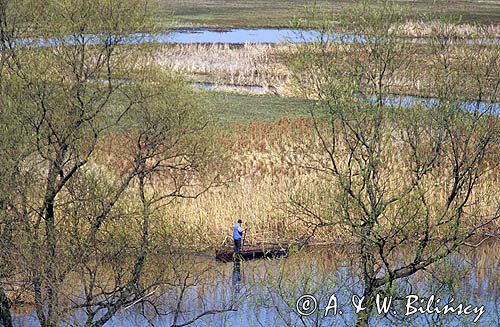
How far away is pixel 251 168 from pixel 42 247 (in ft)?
29.9

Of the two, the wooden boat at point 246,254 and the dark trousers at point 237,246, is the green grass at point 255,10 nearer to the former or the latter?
the wooden boat at point 246,254

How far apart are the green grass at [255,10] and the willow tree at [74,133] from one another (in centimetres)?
3798

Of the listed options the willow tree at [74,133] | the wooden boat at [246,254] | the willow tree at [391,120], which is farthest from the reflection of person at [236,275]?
the willow tree at [391,120]

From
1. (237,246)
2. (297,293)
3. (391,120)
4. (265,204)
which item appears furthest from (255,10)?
(297,293)

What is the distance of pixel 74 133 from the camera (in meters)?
15.1

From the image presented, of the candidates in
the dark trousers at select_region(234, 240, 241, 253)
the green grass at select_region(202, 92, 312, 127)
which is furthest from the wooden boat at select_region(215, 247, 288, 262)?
the green grass at select_region(202, 92, 312, 127)

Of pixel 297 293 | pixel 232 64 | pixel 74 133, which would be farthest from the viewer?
pixel 232 64


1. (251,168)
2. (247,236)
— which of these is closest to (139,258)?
(247,236)

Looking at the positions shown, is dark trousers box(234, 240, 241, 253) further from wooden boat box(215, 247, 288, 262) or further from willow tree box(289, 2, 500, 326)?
willow tree box(289, 2, 500, 326)

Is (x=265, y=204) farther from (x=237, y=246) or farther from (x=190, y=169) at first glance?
(x=190, y=169)

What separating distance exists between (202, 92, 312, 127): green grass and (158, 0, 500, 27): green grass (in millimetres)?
21495

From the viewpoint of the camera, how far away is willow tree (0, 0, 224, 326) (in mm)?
14211

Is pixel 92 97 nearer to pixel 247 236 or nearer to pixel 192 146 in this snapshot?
pixel 192 146

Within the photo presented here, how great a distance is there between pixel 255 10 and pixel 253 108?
41281 millimetres
